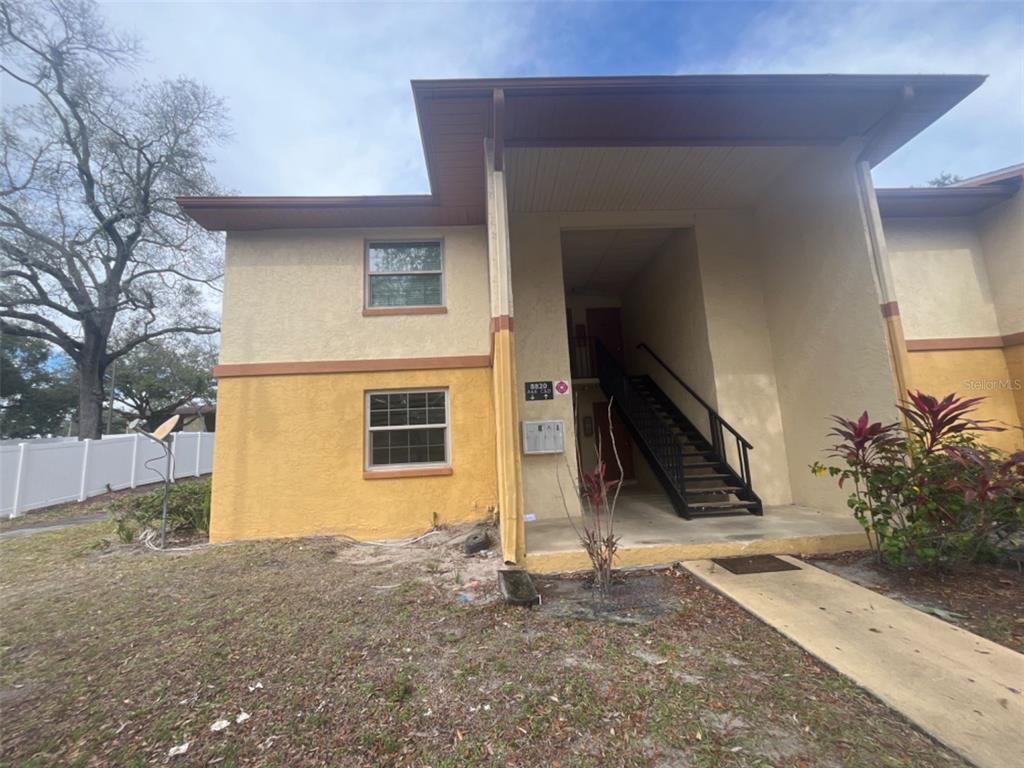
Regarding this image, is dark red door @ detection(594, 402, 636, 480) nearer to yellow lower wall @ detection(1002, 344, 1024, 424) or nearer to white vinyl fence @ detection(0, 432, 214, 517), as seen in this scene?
yellow lower wall @ detection(1002, 344, 1024, 424)

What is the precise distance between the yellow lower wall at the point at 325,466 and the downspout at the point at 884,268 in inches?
207

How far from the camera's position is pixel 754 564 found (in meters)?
4.41

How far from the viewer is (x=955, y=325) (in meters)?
7.12

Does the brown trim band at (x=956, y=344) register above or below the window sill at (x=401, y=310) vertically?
below

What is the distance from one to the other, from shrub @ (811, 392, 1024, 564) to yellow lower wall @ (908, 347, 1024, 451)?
11.5 ft

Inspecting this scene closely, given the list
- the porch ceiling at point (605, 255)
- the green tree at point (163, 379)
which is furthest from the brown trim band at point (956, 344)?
the green tree at point (163, 379)

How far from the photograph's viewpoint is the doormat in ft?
14.0

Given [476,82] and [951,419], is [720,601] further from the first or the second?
[476,82]

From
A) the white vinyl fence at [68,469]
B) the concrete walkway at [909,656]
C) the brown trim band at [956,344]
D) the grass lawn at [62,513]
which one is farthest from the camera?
the white vinyl fence at [68,469]

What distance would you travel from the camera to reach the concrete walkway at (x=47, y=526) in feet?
24.9

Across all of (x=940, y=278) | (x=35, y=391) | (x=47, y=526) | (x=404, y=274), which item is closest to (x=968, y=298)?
(x=940, y=278)

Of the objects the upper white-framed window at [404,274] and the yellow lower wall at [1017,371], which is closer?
the yellow lower wall at [1017,371]

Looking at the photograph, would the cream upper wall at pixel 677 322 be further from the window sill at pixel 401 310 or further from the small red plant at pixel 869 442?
the window sill at pixel 401 310

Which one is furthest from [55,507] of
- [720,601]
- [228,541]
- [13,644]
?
[720,601]
